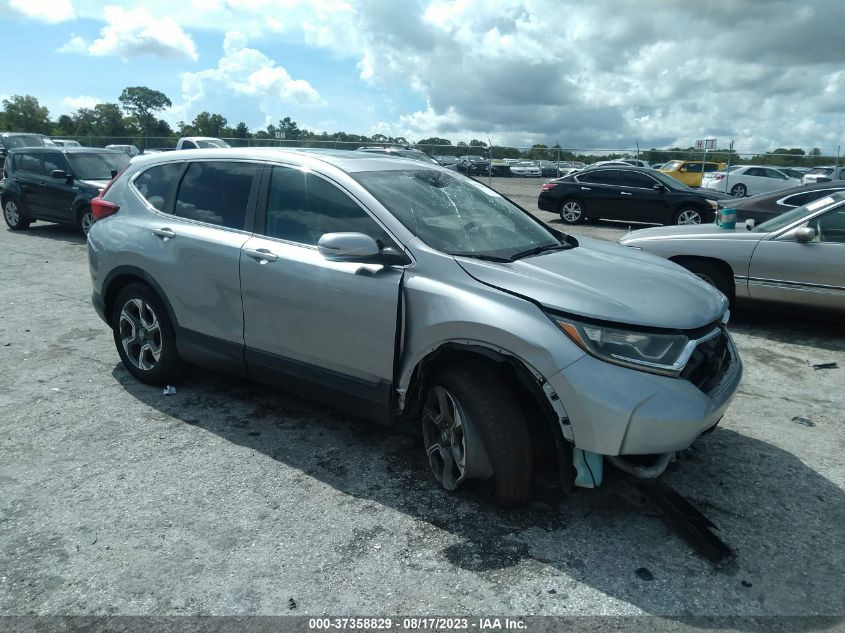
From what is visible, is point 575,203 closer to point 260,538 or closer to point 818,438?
point 818,438

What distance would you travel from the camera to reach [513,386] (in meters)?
3.31

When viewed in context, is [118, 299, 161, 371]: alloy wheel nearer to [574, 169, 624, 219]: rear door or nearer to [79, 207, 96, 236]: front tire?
[79, 207, 96, 236]: front tire

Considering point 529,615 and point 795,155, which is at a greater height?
point 795,155

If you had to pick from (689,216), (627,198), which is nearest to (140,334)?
(689,216)

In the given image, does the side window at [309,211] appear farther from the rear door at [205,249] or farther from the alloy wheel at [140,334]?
the alloy wheel at [140,334]

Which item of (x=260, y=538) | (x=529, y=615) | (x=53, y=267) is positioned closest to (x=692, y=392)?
(x=529, y=615)

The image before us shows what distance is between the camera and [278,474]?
3785 millimetres

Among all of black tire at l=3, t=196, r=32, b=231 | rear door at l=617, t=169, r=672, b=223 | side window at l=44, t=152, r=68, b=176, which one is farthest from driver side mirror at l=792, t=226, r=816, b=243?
black tire at l=3, t=196, r=32, b=231

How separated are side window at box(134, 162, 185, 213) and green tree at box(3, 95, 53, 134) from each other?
94820mm

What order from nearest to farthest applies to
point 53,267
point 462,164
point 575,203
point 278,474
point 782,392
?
point 278,474 < point 782,392 < point 53,267 < point 575,203 < point 462,164

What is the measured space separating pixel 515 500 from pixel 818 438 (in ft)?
7.67

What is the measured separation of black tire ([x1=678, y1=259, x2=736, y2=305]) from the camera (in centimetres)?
707

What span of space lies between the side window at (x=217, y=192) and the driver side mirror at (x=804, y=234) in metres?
5.32

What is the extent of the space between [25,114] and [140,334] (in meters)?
109
